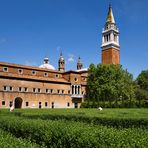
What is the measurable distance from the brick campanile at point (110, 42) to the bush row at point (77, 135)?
64.1 meters

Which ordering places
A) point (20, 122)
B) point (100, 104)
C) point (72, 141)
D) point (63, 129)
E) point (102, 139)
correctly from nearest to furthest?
1. point (102, 139)
2. point (72, 141)
3. point (63, 129)
4. point (20, 122)
5. point (100, 104)

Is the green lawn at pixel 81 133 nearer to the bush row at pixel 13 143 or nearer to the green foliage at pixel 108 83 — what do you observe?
the bush row at pixel 13 143

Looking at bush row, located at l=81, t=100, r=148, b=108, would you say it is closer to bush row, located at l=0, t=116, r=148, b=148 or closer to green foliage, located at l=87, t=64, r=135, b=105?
green foliage, located at l=87, t=64, r=135, b=105

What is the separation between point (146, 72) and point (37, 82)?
50293mm

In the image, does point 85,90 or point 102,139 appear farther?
point 85,90

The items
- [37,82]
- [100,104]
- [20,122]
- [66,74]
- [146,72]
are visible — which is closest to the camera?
[20,122]

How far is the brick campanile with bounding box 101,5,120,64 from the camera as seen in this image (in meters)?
75.2

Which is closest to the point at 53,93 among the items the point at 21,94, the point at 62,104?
the point at 62,104

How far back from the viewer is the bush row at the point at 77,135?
6.75m

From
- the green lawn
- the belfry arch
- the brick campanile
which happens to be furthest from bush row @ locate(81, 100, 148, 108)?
the green lawn

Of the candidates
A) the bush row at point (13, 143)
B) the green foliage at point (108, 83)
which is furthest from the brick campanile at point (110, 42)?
the bush row at point (13, 143)

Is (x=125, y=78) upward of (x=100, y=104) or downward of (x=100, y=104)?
upward

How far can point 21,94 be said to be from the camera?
49.0m

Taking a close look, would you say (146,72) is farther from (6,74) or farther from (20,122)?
(20,122)
